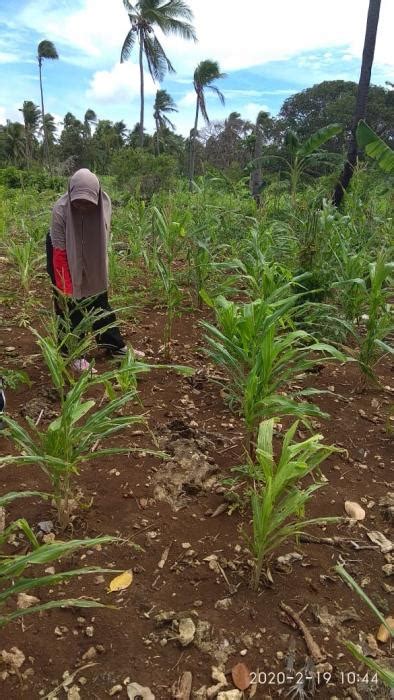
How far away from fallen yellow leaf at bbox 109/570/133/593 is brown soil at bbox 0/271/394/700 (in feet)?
0.07

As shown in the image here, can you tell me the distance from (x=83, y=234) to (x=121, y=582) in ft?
6.76

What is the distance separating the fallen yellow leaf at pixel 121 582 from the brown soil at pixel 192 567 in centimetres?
2

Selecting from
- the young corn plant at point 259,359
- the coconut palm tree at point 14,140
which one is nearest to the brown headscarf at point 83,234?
the young corn plant at point 259,359

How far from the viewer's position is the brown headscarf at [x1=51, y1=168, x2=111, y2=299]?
2787 mm

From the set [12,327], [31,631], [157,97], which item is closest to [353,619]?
[31,631]

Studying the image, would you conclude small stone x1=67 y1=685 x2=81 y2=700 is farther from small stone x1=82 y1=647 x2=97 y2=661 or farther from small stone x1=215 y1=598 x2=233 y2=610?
small stone x1=215 y1=598 x2=233 y2=610

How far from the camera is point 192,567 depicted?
156cm

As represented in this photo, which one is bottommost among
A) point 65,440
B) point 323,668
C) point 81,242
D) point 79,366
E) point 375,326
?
point 323,668

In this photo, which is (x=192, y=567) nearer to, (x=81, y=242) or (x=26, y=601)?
(x=26, y=601)

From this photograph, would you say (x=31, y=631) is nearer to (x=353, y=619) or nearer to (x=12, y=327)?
(x=353, y=619)

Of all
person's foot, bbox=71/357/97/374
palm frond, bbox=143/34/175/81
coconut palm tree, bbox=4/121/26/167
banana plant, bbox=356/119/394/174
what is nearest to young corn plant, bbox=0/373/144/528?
person's foot, bbox=71/357/97/374

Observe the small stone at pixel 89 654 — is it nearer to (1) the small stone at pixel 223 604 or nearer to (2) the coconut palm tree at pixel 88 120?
(1) the small stone at pixel 223 604

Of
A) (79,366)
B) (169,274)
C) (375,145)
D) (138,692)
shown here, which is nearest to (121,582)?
(138,692)

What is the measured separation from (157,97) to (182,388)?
114 ft
